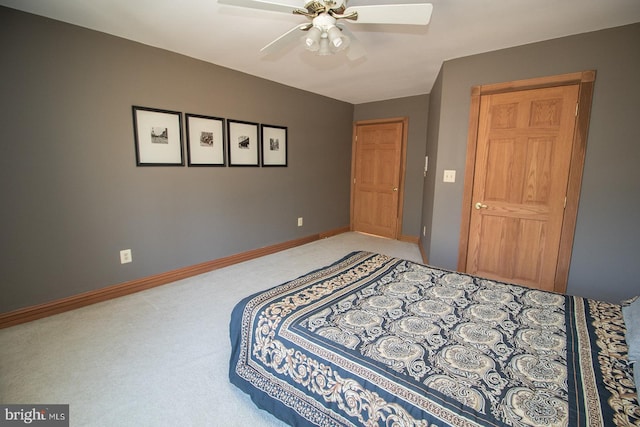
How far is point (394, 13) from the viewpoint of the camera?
1.59 m

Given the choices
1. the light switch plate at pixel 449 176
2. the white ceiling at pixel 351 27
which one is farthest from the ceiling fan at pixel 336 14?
the light switch plate at pixel 449 176

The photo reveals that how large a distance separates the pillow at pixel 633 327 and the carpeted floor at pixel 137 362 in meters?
1.54

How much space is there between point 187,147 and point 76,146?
3.06 ft

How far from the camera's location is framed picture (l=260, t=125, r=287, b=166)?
3.86m

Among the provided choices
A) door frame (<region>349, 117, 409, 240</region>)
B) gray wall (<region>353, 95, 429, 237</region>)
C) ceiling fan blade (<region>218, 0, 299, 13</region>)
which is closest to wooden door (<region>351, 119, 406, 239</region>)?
door frame (<region>349, 117, 409, 240</region>)

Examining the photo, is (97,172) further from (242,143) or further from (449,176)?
(449,176)

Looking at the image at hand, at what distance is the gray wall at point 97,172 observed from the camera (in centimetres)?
219

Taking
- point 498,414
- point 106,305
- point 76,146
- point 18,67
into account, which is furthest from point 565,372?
point 18,67

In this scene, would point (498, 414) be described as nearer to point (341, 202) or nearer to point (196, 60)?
point (196, 60)

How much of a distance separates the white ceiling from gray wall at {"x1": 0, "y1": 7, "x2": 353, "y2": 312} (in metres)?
0.24

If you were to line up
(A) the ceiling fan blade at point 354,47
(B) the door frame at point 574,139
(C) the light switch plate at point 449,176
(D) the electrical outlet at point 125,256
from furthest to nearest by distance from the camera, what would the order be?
(C) the light switch plate at point 449,176
(D) the electrical outlet at point 125,256
(B) the door frame at point 574,139
(A) the ceiling fan blade at point 354,47

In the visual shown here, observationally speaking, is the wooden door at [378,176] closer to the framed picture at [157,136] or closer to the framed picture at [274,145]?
the framed picture at [274,145]

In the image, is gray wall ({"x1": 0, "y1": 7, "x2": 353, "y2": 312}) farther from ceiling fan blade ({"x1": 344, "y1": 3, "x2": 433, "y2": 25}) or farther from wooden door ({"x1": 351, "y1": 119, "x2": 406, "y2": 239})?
ceiling fan blade ({"x1": 344, "y1": 3, "x2": 433, "y2": 25})

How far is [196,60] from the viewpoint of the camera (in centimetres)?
306
